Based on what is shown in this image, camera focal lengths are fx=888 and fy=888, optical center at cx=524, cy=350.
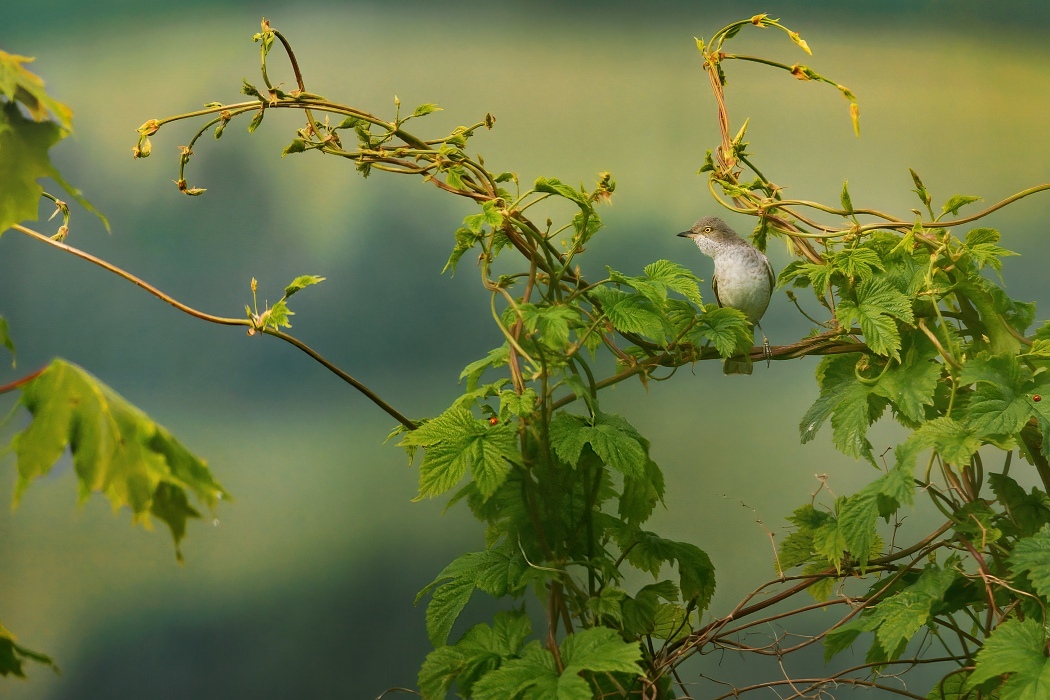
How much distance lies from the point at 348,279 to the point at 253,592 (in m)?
0.60

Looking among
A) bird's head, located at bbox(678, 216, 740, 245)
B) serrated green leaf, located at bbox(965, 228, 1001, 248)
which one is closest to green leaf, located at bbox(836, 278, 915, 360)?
serrated green leaf, located at bbox(965, 228, 1001, 248)

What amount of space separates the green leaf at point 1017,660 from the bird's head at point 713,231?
652mm

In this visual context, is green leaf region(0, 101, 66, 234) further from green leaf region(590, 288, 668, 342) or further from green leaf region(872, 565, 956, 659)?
green leaf region(872, 565, 956, 659)

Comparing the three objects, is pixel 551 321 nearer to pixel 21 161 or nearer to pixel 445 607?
pixel 445 607

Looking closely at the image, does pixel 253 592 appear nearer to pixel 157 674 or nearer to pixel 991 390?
pixel 157 674

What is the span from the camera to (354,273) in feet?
5.48

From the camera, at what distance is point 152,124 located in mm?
1097

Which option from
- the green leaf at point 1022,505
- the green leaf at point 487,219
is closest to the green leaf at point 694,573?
the green leaf at point 1022,505

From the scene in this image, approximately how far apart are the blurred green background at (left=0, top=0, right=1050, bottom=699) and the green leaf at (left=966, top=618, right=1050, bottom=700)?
76 centimetres

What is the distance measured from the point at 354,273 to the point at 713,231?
677mm

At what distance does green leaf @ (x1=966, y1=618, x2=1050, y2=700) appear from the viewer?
0.96 metres

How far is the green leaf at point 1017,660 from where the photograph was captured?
961 millimetres

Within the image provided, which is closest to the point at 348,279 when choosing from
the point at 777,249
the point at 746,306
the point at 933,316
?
the point at 746,306

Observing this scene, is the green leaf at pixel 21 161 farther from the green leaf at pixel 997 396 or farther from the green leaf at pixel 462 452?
the green leaf at pixel 997 396
